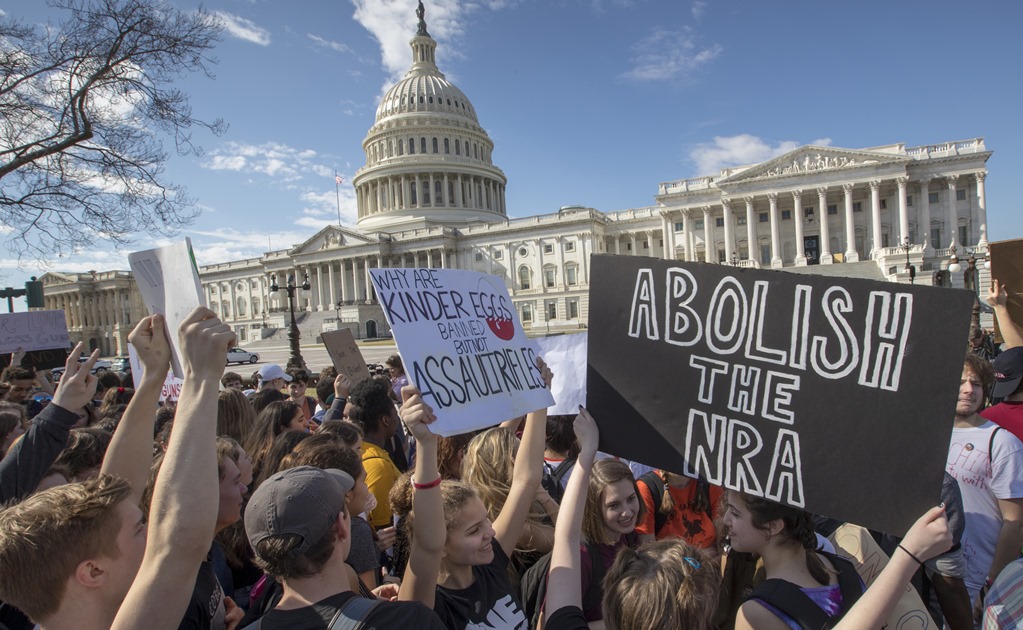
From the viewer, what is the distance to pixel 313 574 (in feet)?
6.31

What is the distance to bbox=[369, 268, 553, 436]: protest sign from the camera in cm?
285

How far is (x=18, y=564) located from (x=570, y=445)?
11.3ft

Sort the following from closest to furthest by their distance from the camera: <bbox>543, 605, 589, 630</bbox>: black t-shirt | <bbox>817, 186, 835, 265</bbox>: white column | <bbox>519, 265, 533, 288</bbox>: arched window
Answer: <bbox>543, 605, 589, 630</bbox>: black t-shirt, <bbox>817, 186, 835, 265</bbox>: white column, <bbox>519, 265, 533, 288</bbox>: arched window

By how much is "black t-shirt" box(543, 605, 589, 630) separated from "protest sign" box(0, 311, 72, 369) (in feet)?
35.7

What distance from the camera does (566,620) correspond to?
2.17 m

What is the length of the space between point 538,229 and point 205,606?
215 feet

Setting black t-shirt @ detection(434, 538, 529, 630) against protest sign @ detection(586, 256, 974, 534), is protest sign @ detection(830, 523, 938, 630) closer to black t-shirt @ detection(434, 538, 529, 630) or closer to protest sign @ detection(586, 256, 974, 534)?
protest sign @ detection(586, 256, 974, 534)

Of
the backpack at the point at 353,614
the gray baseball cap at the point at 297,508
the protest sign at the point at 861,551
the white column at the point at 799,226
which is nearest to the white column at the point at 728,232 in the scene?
the white column at the point at 799,226

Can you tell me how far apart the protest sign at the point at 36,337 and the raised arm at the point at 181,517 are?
408 inches

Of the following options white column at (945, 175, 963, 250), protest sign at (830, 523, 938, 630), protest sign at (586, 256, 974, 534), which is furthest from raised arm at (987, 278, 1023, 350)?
white column at (945, 175, 963, 250)

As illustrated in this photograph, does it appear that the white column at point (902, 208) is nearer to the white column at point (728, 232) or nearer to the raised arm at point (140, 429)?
the white column at point (728, 232)

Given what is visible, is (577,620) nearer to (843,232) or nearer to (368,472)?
(368,472)

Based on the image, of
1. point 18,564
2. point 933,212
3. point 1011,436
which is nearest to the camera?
point 18,564

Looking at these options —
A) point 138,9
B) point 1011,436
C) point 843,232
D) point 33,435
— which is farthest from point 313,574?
point 843,232
